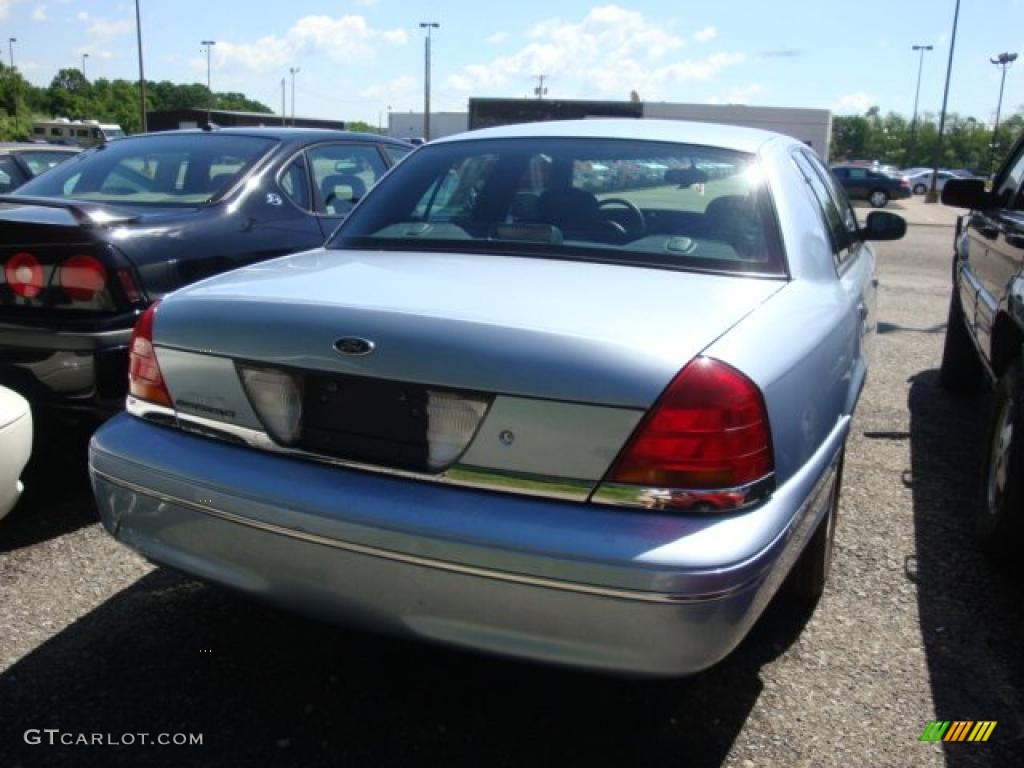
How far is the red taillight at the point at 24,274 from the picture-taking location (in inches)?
145

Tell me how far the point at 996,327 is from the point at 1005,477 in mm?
935

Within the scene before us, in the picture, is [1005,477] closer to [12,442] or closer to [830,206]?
[830,206]

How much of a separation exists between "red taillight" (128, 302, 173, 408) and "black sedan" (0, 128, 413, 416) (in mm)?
1157

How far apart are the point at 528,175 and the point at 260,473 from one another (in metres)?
1.52

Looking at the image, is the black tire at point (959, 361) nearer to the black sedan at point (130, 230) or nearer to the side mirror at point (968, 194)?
the side mirror at point (968, 194)

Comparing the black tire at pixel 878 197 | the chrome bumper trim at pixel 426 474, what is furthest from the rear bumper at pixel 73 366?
the black tire at pixel 878 197

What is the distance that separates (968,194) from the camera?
524cm

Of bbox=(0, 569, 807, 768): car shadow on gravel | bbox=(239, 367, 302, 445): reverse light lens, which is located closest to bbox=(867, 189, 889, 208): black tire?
bbox=(0, 569, 807, 768): car shadow on gravel

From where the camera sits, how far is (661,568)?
187 cm

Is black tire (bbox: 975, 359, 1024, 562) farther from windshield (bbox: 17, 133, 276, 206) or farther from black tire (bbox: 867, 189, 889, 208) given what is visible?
black tire (bbox: 867, 189, 889, 208)

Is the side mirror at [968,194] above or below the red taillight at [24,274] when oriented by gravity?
above

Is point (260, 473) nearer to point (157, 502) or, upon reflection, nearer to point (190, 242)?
point (157, 502)

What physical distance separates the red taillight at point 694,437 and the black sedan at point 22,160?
23.7ft

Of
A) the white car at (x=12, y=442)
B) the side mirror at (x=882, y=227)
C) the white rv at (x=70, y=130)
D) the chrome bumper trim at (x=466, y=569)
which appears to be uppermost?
the white rv at (x=70, y=130)
